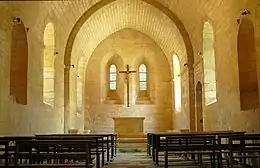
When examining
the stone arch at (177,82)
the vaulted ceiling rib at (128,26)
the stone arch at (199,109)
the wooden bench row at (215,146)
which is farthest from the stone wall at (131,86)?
the wooden bench row at (215,146)

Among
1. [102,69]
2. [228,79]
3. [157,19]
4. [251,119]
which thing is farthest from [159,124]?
[251,119]

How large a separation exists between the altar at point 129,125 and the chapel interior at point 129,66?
1.6 inches

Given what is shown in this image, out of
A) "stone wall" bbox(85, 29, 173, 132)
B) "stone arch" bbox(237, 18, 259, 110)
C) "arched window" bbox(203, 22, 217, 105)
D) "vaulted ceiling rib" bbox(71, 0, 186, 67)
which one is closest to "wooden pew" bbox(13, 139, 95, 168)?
"stone arch" bbox(237, 18, 259, 110)

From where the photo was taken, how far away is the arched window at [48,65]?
11.0 meters

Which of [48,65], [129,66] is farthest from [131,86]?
[48,65]

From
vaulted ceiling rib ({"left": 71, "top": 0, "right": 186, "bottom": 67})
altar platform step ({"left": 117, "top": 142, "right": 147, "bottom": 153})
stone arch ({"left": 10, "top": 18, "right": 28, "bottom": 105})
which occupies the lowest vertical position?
altar platform step ({"left": 117, "top": 142, "right": 147, "bottom": 153})

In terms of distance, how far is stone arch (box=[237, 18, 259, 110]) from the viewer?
7.65 meters

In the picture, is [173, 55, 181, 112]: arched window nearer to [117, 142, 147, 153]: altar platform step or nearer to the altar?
the altar

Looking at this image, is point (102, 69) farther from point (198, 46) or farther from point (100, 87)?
point (198, 46)

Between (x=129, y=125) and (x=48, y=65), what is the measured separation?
4.84 meters

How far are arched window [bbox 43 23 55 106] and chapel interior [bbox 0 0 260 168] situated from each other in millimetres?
31

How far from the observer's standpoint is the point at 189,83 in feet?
43.2

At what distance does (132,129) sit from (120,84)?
12.9 feet

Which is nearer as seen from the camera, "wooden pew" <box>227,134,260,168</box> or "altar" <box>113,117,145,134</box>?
"wooden pew" <box>227,134,260,168</box>
